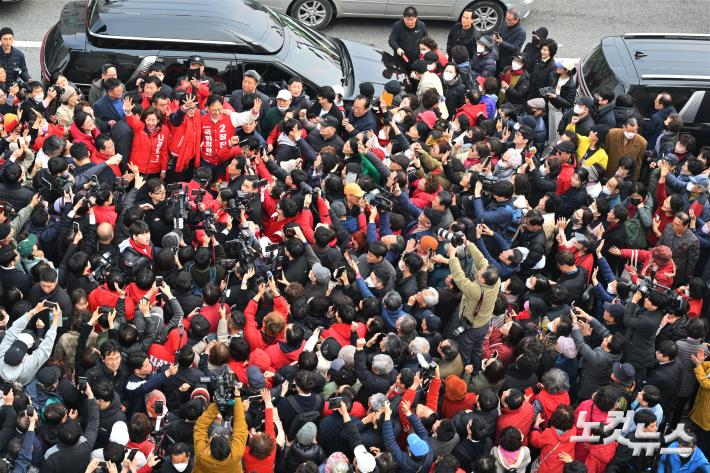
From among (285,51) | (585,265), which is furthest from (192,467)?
(285,51)

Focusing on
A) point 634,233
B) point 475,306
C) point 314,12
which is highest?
point 634,233

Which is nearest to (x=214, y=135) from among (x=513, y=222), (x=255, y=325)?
(x=255, y=325)

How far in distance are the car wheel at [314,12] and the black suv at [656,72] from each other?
4.45m

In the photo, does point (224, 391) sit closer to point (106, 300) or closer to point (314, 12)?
point (106, 300)

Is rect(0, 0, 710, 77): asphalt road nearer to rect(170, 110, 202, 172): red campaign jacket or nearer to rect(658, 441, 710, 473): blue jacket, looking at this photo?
rect(170, 110, 202, 172): red campaign jacket

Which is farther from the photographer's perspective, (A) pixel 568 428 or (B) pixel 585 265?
(B) pixel 585 265

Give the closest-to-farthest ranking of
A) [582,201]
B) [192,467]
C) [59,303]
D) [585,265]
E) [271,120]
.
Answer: [192,467]
[59,303]
[585,265]
[582,201]
[271,120]

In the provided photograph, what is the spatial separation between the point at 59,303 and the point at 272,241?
2429mm

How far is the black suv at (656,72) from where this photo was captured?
1224 centimetres

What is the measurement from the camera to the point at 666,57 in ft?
41.5

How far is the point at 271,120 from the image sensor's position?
37.9 feet

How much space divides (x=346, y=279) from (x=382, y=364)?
4.22 ft

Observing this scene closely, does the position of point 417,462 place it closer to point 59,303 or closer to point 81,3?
point 59,303

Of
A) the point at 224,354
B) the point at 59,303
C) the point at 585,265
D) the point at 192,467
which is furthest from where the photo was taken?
the point at 585,265
